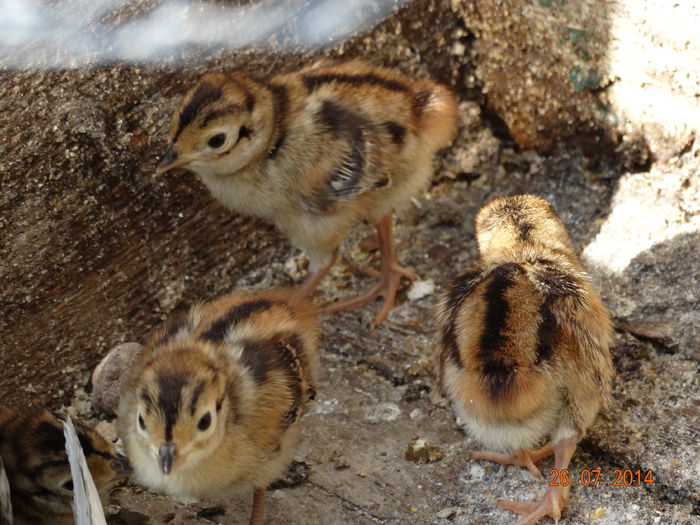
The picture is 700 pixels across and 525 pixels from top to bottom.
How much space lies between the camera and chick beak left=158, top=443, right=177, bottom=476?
227 centimetres

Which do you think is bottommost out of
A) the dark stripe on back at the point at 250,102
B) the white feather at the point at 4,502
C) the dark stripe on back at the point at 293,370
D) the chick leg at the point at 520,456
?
the chick leg at the point at 520,456

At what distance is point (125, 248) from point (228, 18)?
0.78 meters

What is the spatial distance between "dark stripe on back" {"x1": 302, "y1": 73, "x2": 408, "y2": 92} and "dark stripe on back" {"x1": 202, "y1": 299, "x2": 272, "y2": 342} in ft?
2.47

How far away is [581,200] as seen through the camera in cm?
355

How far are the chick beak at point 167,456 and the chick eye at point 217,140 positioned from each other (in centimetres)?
99

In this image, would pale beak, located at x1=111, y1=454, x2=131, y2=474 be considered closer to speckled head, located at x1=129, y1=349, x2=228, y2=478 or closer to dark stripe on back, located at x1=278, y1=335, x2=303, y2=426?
speckled head, located at x1=129, y1=349, x2=228, y2=478

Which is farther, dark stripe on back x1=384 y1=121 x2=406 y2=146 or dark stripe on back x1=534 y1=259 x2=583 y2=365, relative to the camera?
dark stripe on back x1=384 y1=121 x2=406 y2=146

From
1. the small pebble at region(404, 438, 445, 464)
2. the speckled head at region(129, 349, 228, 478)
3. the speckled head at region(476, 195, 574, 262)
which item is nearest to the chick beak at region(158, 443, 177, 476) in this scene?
the speckled head at region(129, 349, 228, 478)

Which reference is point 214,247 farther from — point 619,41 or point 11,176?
point 619,41

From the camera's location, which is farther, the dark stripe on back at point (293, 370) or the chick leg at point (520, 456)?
the chick leg at point (520, 456)

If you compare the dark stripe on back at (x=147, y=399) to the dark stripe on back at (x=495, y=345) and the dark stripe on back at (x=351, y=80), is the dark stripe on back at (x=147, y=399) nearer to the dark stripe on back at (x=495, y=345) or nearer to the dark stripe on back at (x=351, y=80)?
the dark stripe on back at (x=495, y=345)

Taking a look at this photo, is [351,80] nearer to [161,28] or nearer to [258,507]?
[161,28]

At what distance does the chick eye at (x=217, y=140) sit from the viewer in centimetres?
292

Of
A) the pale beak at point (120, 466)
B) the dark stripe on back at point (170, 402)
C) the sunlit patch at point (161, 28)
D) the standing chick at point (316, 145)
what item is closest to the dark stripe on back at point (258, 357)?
the dark stripe on back at point (170, 402)
